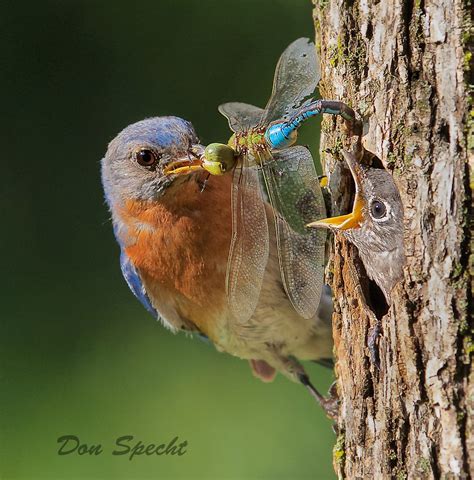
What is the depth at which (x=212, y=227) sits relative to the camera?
4.51 m

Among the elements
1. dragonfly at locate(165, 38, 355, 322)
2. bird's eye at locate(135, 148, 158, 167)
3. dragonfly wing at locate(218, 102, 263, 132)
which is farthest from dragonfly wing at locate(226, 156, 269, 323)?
bird's eye at locate(135, 148, 158, 167)

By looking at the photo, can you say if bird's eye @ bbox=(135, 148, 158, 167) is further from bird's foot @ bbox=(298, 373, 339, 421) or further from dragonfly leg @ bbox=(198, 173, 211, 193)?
bird's foot @ bbox=(298, 373, 339, 421)

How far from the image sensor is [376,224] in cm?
319

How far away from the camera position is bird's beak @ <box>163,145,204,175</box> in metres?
4.38

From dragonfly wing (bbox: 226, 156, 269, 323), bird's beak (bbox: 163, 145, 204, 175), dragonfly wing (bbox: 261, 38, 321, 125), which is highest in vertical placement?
dragonfly wing (bbox: 261, 38, 321, 125)

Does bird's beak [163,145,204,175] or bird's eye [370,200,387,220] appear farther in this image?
bird's beak [163,145,204,175]

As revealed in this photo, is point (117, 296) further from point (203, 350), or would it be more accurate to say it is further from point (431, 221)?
point (431, 221)

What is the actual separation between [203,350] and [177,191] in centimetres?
260

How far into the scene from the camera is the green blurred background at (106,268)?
648 centimetres

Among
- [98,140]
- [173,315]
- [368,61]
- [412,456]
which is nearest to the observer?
[412,456]

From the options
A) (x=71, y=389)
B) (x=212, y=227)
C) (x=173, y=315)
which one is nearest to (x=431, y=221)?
(x=212, y=227)

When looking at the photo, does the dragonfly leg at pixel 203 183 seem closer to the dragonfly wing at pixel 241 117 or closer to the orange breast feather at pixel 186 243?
the orange breast feather at pixel 186 243

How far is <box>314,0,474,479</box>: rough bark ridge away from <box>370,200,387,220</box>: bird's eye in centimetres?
15

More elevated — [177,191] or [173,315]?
[177,191]
